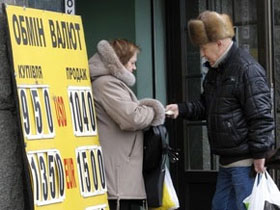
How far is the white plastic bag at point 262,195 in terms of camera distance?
494 centimetres

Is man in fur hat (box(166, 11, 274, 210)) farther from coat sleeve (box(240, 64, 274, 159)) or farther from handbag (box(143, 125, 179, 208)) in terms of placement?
handbag (box(143, 125, 179, 208))

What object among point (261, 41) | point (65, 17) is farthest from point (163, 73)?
point (65, 17)

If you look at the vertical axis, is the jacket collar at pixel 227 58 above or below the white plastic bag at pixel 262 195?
above

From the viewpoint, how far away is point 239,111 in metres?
5.06

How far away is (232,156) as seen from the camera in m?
5.10

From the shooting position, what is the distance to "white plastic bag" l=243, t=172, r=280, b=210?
4.94m

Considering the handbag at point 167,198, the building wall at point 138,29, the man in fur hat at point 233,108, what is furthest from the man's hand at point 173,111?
the building wall at point 138,29

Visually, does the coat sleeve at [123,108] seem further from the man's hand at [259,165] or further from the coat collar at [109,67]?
the man's hand at [259,165]

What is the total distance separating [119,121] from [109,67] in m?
0.37

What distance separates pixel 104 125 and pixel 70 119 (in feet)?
1.51

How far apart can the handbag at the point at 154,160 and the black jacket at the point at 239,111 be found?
0.41 meters

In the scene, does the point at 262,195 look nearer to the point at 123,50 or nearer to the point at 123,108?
the point at 123,108

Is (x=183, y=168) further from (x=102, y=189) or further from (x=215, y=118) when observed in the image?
(x=102, y=189)

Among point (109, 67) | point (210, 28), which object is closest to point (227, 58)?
point (210, 28)
